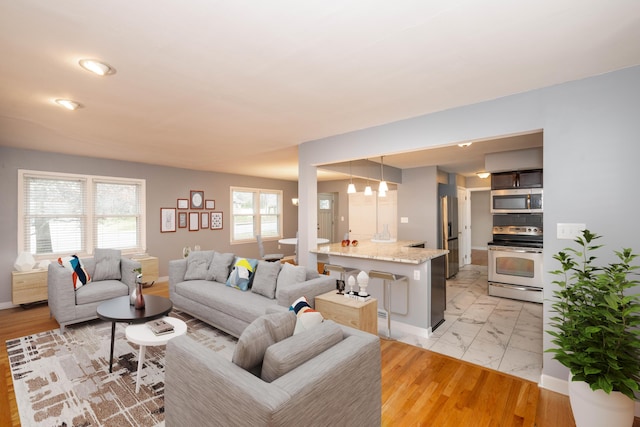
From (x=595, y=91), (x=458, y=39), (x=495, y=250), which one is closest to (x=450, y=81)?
(x=458, y=39)

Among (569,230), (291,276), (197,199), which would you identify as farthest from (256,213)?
(569,230)

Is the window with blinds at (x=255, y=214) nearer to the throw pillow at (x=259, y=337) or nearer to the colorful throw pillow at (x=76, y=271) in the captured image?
the colorful throw pillow at (x=76, y=271)

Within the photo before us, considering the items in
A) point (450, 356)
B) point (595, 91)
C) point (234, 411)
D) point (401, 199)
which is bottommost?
point (450, 356)

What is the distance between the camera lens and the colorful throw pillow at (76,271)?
3821 millimetres

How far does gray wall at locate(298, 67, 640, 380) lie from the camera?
2.17 m

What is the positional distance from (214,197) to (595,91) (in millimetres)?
7027

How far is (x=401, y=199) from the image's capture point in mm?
6684

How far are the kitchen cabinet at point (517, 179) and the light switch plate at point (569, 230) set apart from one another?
2925 mm

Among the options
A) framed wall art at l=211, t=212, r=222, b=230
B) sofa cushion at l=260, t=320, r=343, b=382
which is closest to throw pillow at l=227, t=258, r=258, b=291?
sofa cushion at l=260, t=320, r=343, b=382

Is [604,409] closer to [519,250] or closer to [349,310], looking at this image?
[349,310]

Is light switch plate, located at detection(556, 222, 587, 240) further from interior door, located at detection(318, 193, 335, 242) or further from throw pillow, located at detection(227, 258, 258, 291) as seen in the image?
interior door, located at detection(318, 193, 335, 242)

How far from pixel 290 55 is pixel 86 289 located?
4.00 m

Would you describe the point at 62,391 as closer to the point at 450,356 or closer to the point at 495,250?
the point at 450,356

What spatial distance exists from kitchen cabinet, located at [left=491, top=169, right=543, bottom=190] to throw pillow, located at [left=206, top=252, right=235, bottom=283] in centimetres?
466
